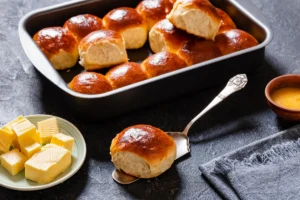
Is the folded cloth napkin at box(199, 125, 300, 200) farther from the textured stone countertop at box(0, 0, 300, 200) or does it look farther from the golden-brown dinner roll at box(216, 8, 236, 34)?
the golden-brown dinner roll at box(216, 8, 236, 34)

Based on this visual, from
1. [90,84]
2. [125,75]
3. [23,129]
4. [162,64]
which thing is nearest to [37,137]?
[23,129]

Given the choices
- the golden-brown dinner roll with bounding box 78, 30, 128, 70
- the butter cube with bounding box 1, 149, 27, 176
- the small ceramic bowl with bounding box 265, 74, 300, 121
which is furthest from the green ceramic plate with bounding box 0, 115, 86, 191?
the small ceramic bowl with bounding box 265, 74, 300, 121

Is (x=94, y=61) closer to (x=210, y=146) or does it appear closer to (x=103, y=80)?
(x=103, y=80)

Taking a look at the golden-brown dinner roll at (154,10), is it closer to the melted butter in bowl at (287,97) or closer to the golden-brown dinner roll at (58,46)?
the golden-brown dinner roll at (58,46)

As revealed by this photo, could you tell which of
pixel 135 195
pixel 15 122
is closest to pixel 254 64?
pixel 135 195

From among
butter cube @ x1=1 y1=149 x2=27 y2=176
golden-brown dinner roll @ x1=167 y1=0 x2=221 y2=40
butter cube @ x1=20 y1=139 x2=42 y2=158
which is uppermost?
golden-brown dinner roll @ x1=167 y1=0 x2=221 y2=40

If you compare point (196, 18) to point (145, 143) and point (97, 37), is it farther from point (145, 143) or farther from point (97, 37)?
point (145, 143)
